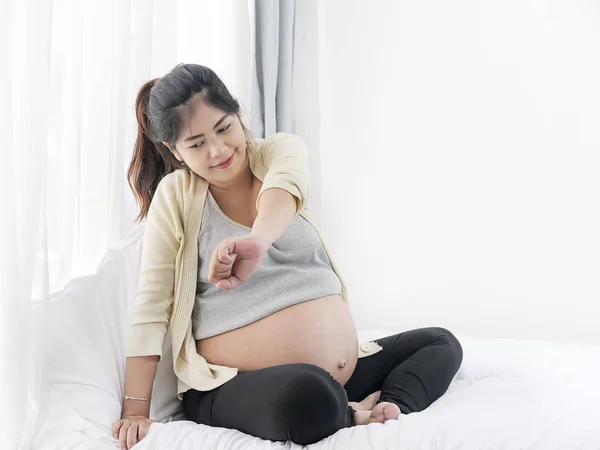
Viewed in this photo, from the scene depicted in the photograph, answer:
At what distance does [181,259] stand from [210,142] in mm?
242

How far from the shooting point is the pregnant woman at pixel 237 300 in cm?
119

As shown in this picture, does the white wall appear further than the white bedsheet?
Yes

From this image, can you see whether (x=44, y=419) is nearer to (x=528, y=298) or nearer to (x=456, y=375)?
(x=456, y=375)

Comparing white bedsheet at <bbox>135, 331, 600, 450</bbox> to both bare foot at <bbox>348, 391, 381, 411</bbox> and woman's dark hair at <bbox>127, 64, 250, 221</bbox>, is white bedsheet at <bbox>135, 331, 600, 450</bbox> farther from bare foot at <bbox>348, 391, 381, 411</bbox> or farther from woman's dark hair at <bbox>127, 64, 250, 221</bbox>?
woman's dark hair at <bbox>127, 64, 250, 221</bbox>

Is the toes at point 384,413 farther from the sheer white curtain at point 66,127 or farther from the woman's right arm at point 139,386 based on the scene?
the sheer white curtain at point 66,127

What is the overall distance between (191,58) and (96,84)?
1.78ft

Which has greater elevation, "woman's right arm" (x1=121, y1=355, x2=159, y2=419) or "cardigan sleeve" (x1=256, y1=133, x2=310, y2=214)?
"cardigan sleeve" (x1=256, y1=133, x2=310, y2=214)

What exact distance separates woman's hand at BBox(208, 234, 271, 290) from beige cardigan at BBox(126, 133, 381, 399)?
0.19 metres

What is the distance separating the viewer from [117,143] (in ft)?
5.05

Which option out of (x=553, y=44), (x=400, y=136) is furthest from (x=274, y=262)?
(x=553, y=44)

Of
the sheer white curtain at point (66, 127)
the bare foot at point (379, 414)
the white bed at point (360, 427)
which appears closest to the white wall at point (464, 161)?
the sheer white curtain at point (66, 127)

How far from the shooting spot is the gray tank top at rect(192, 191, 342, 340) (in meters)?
1.28

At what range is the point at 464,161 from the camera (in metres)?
2.40

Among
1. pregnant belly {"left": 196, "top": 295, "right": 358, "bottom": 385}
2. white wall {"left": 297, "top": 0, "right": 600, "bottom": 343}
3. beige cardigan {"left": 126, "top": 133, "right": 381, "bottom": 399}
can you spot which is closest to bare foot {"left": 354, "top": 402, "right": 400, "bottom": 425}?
pregnant belly {"left": 196, "top": 295, "right": 358, "bottom": 385}
